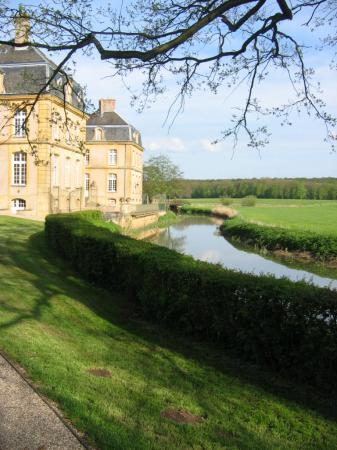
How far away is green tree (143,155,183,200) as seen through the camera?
261ft

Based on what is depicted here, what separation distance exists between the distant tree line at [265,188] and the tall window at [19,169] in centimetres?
8627

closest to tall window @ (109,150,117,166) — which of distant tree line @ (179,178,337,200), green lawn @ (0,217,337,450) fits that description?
green lawn @ (0,217,337,450)

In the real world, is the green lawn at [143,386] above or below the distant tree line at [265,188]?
below

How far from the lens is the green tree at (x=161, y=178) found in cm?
7956

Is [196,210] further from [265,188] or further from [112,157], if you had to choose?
[265,188]

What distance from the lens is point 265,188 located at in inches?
5182

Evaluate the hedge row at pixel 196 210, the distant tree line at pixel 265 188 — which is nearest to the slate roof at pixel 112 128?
the hedge row at pixel 196 210

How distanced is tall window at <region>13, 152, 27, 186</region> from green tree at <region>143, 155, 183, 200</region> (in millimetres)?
43774

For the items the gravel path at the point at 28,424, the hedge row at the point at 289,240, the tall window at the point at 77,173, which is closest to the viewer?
the gravel path at the point at 28,424

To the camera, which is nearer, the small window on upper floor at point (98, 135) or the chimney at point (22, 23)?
the chimney at point (22, 23)

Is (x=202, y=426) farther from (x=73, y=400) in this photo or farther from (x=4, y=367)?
(x=4, y=367)

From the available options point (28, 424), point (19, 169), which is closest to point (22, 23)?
point (28, 424)

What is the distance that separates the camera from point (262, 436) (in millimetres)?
4348

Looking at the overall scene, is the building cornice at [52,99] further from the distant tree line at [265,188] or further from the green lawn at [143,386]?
the distant tree line at [265,188]
